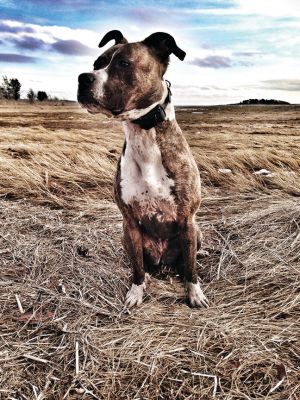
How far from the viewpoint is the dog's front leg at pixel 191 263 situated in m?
3.11

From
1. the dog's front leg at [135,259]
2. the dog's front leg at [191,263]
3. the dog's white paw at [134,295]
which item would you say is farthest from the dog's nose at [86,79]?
the dog's white paw at [134,295]

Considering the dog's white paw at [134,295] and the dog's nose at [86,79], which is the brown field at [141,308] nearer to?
the dog's white paw at [134,295]

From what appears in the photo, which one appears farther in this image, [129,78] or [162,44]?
[162,44]

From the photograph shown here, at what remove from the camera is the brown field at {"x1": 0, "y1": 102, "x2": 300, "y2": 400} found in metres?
2.35

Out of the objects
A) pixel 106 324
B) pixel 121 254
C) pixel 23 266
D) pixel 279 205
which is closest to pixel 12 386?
pixel 106 324

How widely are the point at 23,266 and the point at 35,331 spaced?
3.48 feet

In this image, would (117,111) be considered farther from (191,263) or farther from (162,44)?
(191,263)

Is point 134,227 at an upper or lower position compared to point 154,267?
upper

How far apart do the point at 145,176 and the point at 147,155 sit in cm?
14

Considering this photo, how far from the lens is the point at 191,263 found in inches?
127

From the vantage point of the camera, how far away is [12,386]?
230 centimetres

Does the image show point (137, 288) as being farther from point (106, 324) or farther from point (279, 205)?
point (279, 205)

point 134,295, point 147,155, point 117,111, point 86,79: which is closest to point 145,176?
point 147,155

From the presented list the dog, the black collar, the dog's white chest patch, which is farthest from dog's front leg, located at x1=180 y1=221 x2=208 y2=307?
the black collar
